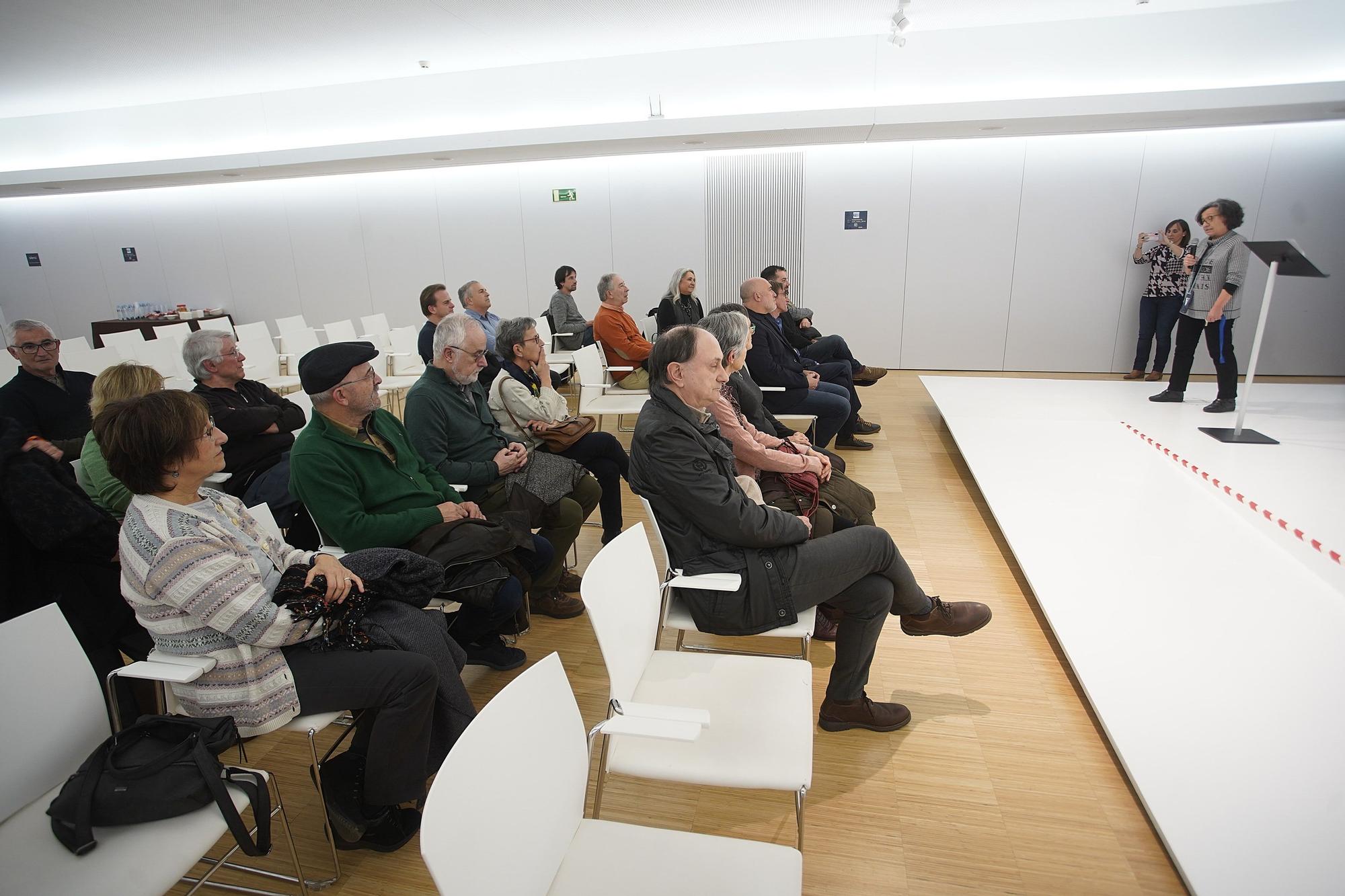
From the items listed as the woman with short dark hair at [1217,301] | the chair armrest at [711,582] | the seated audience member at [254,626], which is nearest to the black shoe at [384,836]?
the seated audience member at [254,626]

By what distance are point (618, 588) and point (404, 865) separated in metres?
1.02

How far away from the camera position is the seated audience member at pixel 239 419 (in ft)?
10.6

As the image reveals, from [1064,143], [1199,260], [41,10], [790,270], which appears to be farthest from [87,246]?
[1199,260]

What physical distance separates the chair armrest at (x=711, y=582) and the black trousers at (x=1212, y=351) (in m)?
5.28

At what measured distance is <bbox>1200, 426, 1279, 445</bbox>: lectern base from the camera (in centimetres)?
471

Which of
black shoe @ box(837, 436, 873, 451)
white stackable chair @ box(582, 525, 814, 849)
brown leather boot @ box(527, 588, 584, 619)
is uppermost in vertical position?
white stackable chair @ box(582, 525, 814, 849)

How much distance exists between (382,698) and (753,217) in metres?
7.46

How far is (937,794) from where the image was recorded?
7.11 feet

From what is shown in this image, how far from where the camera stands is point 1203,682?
2326mm

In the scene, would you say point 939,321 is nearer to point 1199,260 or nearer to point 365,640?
point 1199,260

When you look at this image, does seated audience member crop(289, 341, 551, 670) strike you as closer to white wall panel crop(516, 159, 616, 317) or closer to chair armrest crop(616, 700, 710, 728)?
chair armrest crop(616, 700, 710, 728)

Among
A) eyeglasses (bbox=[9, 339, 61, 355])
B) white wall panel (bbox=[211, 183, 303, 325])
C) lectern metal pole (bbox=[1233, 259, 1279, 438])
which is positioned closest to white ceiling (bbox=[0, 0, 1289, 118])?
white wall panel (bbox=[211, 183, 303, 325])

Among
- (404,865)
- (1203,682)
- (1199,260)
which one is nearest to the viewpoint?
(404,865)

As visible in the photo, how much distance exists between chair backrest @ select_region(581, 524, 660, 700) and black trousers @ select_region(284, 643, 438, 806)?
1.78 feet
